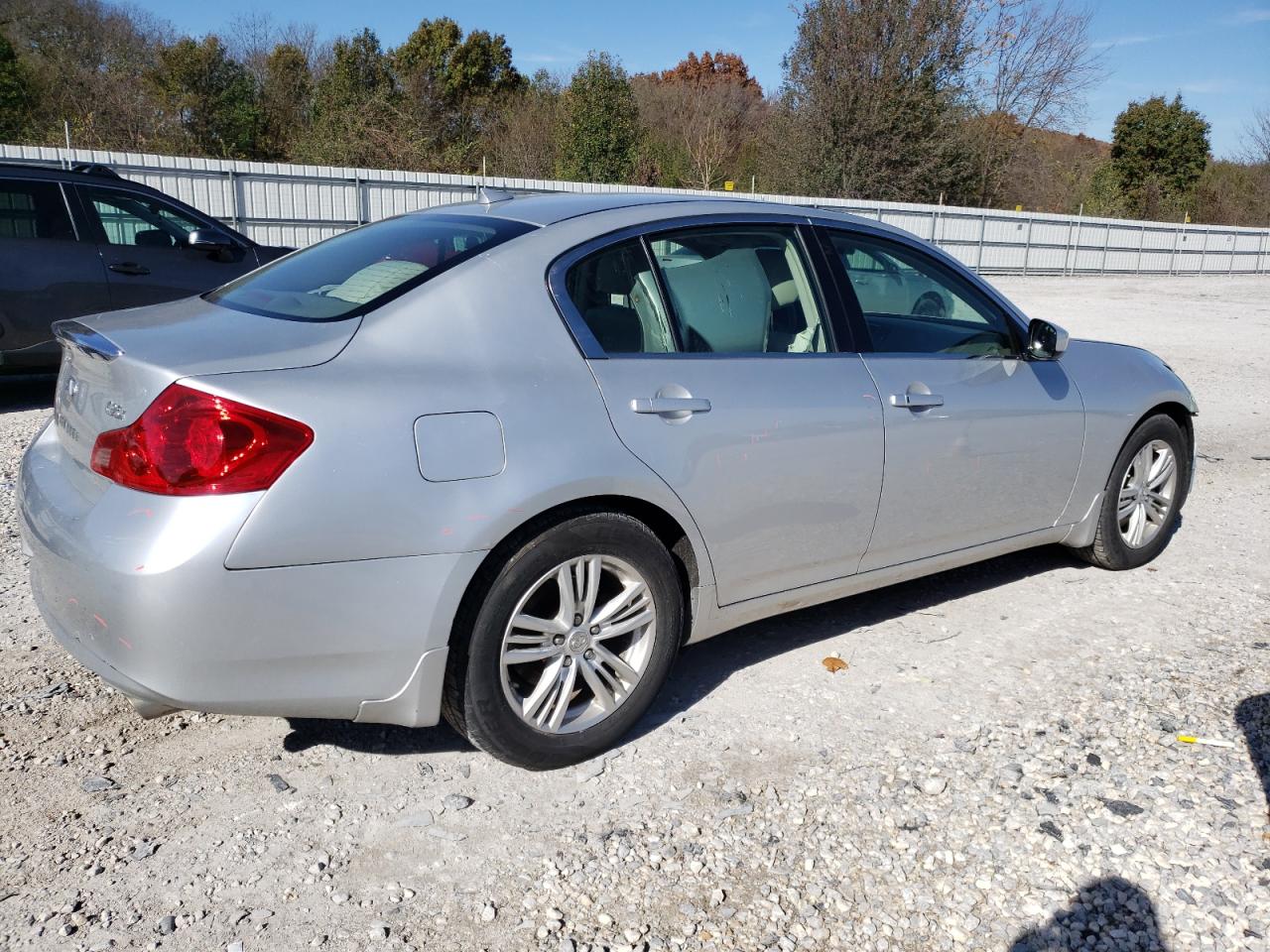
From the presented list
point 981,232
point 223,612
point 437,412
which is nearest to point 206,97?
point 981,232

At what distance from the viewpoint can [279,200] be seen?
1897 cm

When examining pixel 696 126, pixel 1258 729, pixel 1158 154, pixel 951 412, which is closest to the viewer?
pixel 1258 729

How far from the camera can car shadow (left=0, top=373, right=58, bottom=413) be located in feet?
27.7

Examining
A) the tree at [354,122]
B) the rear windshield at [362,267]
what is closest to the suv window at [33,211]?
the rear windshield at [362,267]

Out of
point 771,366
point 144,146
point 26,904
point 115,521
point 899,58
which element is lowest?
point 26,904

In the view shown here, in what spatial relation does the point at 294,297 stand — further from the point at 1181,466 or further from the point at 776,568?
the point at 1181,466

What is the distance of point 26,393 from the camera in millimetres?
9070

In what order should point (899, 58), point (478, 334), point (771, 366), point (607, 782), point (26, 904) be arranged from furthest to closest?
point (899, 58), point (771, 366), point (607, 782), point (478, 334), point (26, 904)

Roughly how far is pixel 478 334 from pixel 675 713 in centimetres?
143

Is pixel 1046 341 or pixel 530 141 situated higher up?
pixel 530 141

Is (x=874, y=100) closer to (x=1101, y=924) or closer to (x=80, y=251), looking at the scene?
(x=80, y=251)

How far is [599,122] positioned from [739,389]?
28.9 meters

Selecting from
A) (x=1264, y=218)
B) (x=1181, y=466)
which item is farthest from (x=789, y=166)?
(x=1181, y=466)

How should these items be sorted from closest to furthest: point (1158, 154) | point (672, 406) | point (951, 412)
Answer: point (672, 406) → point (951, 412) → point (1158, 154)
